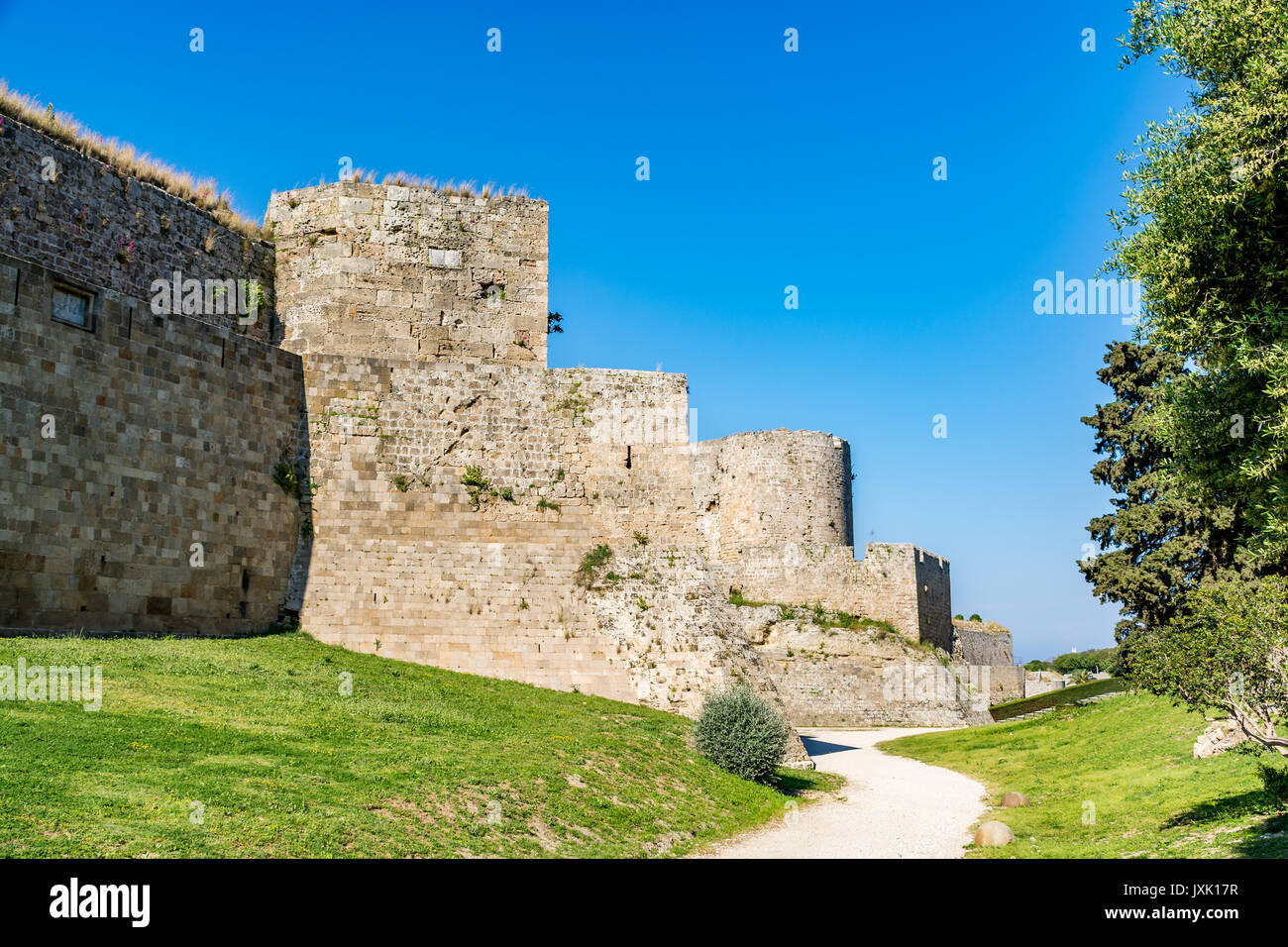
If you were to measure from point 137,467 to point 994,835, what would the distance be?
1522cm

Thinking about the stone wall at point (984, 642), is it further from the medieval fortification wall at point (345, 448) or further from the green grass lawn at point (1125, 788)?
the medieval fortification wall at point (345, 448)

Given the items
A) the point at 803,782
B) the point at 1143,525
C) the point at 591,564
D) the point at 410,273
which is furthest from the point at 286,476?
the point at 1143,525

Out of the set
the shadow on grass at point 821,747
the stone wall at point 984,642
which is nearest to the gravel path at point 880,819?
the shadow on grass at point 821,747

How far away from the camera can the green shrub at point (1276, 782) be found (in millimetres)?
13422

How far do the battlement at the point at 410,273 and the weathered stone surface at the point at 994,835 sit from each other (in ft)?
44.6

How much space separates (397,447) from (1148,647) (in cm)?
1458

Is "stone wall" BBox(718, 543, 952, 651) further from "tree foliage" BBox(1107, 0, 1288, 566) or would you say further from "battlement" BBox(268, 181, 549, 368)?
"tree foliage" BBox(1107, 0, 1288, 566)

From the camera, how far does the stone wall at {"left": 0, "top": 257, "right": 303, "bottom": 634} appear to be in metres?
15.7

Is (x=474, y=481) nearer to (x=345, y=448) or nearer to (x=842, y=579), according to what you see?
(x=345, y=448)

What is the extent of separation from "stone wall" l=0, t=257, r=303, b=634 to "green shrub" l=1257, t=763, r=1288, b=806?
56.2 feet

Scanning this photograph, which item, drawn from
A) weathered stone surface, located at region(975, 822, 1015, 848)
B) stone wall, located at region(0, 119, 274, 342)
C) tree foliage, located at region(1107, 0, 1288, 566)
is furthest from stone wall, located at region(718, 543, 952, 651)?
tree foliage, located at region(1107, 0, 1288, 566)

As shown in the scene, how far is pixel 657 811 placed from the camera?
47.8ft

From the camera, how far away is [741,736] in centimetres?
1788
